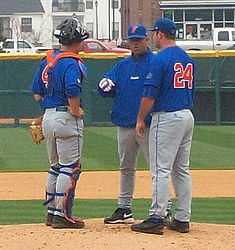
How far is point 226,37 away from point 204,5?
15.4 metres

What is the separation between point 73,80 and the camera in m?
8.31

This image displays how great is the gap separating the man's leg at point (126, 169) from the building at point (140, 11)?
55465mm

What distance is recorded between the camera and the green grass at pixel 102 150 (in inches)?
660

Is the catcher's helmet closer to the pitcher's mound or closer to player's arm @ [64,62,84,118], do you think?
player's arm @ [64,62,84,118]

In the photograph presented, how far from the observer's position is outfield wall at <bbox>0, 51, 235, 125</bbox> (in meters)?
26.2

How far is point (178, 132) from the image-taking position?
829 cm

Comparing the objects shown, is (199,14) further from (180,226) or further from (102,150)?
(180,226)

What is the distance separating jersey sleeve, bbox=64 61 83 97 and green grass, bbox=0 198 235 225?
8.30 feet

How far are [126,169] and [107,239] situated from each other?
1158 mm

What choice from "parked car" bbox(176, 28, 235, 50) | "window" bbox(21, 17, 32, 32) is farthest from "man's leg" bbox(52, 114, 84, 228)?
"window" bbox(21, 17, 32, 32)

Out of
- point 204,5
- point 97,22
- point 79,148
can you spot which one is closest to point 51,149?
point 79,148

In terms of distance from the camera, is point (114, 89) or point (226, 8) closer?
point (114, 89)

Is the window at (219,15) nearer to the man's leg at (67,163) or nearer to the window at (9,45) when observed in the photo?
the window at (9,45)

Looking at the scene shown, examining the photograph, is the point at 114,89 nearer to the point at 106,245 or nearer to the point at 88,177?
the point at 106,245
